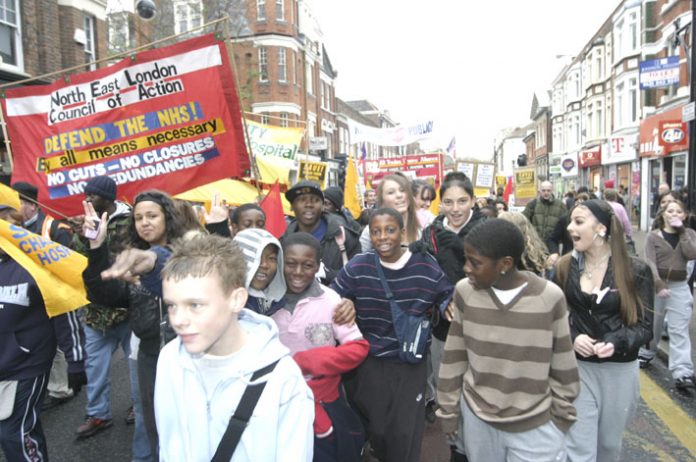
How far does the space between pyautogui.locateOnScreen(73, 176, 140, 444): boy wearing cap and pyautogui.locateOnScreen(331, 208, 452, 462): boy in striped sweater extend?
2.03 meters

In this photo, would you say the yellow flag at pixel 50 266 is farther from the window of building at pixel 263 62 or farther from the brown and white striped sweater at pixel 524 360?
the window of building at pixel 263 62

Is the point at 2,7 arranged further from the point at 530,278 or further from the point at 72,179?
the point at 530,278

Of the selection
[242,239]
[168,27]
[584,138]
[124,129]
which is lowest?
[242,239]

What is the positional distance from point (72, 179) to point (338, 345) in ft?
9.70

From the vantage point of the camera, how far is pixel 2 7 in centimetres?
1148

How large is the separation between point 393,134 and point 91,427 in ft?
40.0

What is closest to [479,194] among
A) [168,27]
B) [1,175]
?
[1,175]

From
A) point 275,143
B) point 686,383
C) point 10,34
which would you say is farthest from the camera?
point 10,34

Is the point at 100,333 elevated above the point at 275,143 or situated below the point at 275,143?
below

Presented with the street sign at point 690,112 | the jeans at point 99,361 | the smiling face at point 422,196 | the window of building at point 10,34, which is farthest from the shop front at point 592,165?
the jeans at point 99,361

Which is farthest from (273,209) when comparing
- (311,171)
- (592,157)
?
(592,157)

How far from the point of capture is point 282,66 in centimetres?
3238

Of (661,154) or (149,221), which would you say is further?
(661,154)

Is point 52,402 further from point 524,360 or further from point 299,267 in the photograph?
point 524,360
